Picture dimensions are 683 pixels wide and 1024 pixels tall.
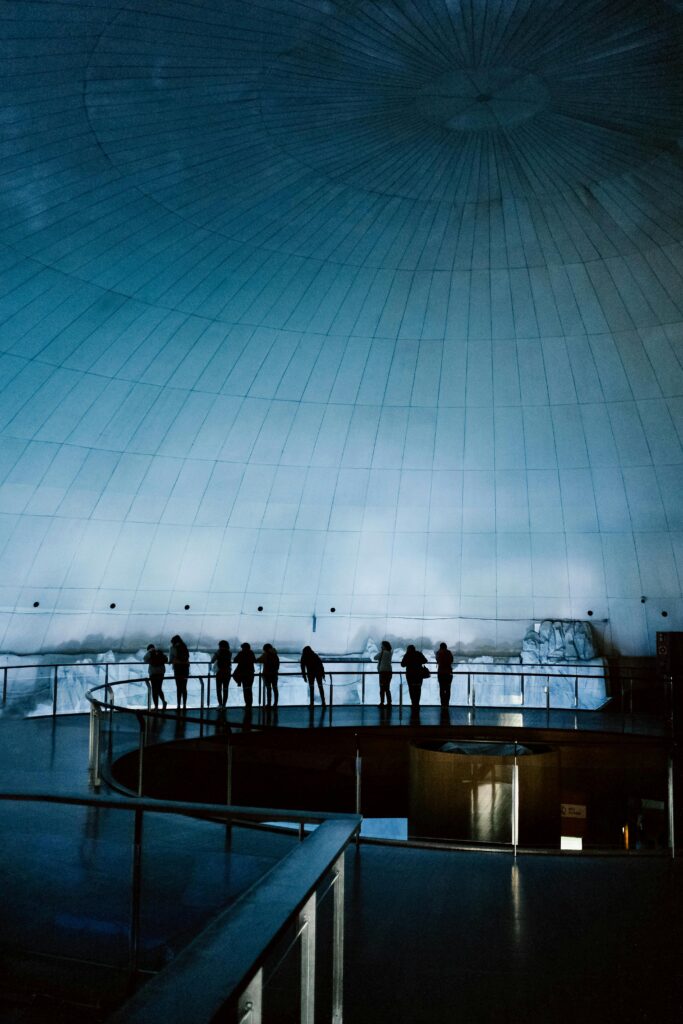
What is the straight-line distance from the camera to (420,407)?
78.7 ft

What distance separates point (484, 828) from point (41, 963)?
10.2 m

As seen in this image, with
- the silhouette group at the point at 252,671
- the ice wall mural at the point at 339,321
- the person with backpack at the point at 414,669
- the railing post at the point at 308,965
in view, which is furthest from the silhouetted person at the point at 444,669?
the railing post at the point at 308,965

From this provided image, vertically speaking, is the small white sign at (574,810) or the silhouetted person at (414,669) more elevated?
the silhouetted person at (414,669)

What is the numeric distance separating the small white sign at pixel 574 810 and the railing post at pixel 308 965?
17.6 m

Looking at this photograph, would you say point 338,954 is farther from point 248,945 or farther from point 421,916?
point 421,916

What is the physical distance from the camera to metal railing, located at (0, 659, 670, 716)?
22.2m

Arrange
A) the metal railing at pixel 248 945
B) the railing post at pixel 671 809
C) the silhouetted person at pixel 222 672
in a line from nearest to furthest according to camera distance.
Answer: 1. the metal railing at pixel 248 945
2. the railing post at pixel 671 809
3. the silhouetted person at pixel 222 672

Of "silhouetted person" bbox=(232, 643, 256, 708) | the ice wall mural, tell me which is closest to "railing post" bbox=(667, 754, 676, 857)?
the ice wall mural

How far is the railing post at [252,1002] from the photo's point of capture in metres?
2.24

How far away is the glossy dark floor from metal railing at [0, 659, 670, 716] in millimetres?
12884

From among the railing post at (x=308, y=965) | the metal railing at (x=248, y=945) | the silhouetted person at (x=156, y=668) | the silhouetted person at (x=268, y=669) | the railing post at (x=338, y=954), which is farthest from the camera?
the silhouetted person at (x=268, y=669)

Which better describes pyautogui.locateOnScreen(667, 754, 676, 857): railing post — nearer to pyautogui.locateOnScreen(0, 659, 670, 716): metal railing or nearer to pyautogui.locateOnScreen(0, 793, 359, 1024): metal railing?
pyautogui.locateOnScreen(0, 793, 359, 1024): metal railing

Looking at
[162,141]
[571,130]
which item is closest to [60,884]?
[162,141]

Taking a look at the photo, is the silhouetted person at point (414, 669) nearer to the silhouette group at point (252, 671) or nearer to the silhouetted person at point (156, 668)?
the silhouette group at point (252, 671)
